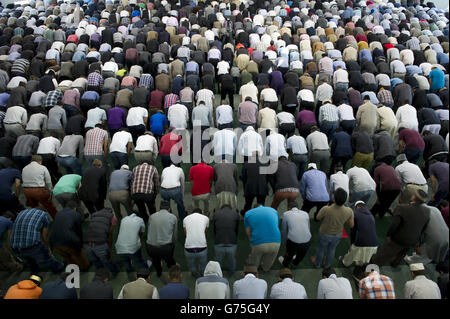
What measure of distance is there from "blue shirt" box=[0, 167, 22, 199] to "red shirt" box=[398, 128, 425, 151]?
7773mm

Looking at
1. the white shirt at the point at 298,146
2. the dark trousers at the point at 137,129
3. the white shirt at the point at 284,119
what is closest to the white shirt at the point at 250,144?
the white shirt at the point at 298,146

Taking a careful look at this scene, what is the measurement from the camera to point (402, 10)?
49.3ft

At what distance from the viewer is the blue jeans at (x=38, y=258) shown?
4411mm

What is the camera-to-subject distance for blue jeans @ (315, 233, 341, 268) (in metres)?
4.44

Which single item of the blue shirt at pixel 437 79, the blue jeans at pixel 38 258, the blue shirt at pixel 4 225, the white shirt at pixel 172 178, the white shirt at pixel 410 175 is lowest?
the blue jeans at pixel 38 258

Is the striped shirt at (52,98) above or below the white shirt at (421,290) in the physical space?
below

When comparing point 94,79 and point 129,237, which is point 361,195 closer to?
point 129,237

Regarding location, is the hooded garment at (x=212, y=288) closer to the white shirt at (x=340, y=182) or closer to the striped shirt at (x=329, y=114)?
the white shirt at (x=340, y=182)

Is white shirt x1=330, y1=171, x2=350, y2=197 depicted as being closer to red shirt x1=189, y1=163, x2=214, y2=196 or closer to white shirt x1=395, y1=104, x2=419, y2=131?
red shirt x1=189, y1=163, x2=214, y2=196

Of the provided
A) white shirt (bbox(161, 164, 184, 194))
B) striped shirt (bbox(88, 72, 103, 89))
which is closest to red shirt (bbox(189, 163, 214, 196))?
white shirt (bbox(161, 164, 184, 194))

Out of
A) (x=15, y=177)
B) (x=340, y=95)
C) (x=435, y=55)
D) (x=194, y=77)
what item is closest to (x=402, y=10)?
(x=435, y=55)

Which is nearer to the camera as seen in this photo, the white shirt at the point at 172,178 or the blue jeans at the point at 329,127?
the white shirt at the point at 172,178

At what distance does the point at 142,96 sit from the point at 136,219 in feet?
12.9

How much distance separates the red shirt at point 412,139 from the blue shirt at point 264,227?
3832mm
